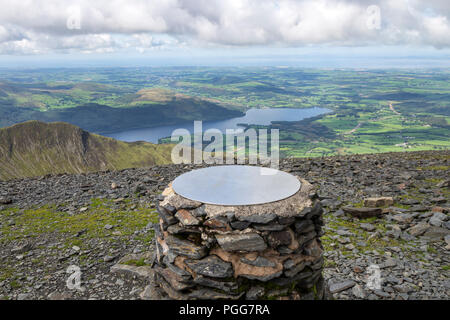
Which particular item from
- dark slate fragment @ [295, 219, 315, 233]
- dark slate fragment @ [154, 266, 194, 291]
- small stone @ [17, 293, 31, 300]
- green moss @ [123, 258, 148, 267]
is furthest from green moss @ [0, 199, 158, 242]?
dark slate fragment @ [295, 219, 315, 233]

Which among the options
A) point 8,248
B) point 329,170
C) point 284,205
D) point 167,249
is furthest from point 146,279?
point 329,170

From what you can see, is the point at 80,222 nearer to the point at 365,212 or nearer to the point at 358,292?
the point at 358,292

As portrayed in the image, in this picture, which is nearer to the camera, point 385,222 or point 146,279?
point 146,279

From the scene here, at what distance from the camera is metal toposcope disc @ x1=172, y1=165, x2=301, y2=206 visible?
8.19 m

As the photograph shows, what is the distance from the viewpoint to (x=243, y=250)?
747 cm

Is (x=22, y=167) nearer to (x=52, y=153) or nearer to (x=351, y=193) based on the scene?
(x=52, y=153)

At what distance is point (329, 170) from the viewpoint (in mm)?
22984

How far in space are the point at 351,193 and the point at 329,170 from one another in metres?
5.02

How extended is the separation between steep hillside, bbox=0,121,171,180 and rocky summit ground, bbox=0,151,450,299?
9872 centimetres

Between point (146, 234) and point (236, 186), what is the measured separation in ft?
23.9

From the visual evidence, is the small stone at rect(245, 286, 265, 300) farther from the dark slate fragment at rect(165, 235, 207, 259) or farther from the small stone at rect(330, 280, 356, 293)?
the small stone at rect(330, 280, 356, 293)

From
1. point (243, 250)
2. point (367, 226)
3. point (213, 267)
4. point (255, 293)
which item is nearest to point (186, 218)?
point (213, 267)
